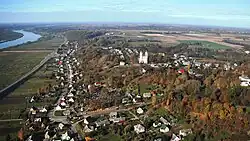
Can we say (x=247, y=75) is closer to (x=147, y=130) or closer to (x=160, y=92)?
(x=160, y=92)

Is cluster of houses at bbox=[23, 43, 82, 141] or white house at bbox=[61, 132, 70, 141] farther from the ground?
white house at bbox=[61, 132, 70, 141]

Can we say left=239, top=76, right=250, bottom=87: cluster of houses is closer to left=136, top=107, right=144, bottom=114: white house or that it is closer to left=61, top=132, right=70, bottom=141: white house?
left=136, top=107, right=144, bottom=114: white house

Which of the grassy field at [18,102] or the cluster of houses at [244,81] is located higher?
the cluster of houses at [244,81]

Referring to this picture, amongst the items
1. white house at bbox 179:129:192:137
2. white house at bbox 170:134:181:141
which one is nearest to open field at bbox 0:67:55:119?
white house at bbox 170:134:181:141

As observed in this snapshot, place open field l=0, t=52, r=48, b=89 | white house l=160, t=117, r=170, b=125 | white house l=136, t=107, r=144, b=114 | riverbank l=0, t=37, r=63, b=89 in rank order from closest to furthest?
white house l=160, t=117, r=170, b=125, white house l=136, t=107, r=144, b=114, open field l=0, t=52, r=48, b=89, riverbank l=0, t=37, r=63, b=89

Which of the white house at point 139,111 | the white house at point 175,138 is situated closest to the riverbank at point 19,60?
the white house at point 139,111

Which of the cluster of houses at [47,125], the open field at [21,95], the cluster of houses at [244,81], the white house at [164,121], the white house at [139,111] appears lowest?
the open field at [21,95]

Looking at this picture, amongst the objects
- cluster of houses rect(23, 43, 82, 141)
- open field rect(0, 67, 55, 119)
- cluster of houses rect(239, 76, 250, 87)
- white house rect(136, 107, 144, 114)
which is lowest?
open field rect(0, 67, 55, 119)

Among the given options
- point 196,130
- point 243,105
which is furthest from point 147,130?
point 243,105

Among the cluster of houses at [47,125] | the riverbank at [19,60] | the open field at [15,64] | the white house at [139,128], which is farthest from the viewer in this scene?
the riverbank at [19,60]

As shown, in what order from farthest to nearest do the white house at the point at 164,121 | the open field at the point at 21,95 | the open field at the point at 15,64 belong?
the open field at the point at 15,64 → the open field at the point at 21,95 → the white house at the point at 164,121

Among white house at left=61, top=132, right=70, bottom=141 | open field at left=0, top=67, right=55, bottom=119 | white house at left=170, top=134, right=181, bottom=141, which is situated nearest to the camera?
white house at left=170, top=134, right=181, bottom=141

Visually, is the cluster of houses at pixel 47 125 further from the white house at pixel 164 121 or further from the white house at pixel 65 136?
the white house at pixel 164 121
